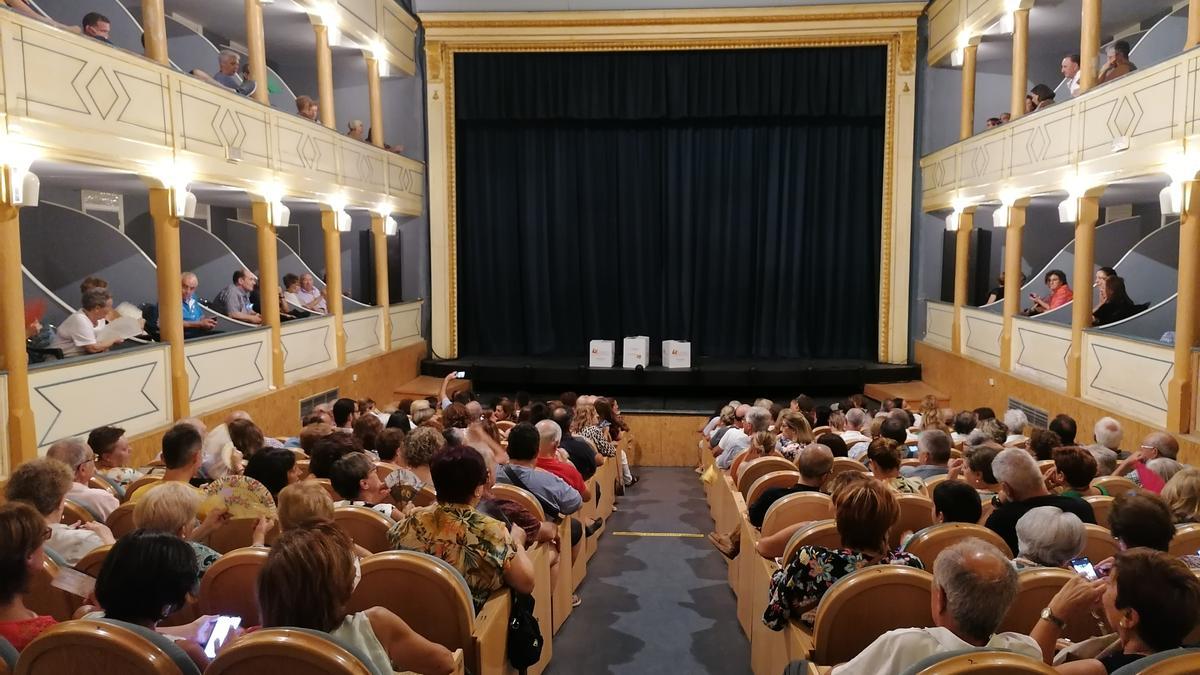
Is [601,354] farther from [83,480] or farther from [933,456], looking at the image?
[83,480]

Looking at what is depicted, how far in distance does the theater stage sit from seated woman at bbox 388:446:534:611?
795cm

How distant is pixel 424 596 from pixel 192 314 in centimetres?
641

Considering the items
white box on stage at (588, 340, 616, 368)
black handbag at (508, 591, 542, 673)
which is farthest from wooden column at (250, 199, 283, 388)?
black handbag at (508, 591, 542, 673)

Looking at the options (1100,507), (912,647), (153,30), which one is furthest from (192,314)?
(912,647)

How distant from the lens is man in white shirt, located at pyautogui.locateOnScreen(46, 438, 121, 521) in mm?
3879

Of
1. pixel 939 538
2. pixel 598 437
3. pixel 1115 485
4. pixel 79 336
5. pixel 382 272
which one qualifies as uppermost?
pixel 382 272

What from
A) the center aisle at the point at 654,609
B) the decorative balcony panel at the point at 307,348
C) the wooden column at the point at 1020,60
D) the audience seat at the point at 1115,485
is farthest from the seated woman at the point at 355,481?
the wooden column at the point at 1020,60

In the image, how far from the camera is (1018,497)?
3502 millimetres

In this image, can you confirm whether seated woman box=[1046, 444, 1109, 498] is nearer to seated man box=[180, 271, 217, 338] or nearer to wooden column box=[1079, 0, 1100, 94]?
wooden column box=[1079, 0, 1100, 94]

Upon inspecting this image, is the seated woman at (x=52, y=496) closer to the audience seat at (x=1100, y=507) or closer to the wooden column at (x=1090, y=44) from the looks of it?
the audience seat at (x=1100, y=507)

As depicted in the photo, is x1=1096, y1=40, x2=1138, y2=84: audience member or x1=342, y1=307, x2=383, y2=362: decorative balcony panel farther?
x1=342, y1=307, x2=383, y2=362: decorative balcony panel

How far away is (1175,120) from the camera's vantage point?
6.64 meters

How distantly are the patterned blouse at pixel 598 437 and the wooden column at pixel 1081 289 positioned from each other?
458cm

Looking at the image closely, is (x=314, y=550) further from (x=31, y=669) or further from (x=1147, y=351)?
(x=1147, y=351)
